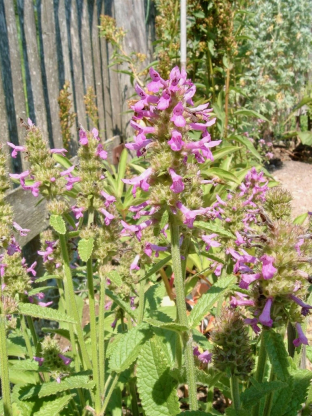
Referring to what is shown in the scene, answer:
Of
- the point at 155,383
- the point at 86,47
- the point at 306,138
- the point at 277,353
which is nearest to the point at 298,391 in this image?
the point at 277,353

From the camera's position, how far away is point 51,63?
354 cm

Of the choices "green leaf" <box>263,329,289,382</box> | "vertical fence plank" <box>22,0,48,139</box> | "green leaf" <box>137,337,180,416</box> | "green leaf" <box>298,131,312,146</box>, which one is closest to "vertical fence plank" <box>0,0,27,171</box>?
"vertical fence plank" <box>22,0,48,139</box>

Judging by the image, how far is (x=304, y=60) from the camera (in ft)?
27.2

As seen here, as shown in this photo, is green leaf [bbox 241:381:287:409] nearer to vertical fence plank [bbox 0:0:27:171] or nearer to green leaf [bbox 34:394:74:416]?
green leaf [bbox 34:394:74:416]

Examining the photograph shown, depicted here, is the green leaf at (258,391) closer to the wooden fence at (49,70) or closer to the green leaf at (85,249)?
the green leaf at (85,249)

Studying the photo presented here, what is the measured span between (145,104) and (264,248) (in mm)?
461

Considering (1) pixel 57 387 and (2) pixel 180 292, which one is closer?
(2) pixel 180 292

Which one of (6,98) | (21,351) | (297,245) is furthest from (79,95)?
(297,245)

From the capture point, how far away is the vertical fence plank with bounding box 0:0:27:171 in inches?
114

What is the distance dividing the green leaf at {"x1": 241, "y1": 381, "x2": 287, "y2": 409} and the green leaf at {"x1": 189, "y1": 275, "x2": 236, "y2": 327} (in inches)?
8.7

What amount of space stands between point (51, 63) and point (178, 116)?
2868mm

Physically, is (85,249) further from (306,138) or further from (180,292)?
(306,138)

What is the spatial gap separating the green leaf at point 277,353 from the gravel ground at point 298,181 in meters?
3.87

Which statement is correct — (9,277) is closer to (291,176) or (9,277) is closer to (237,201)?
(237,201)
